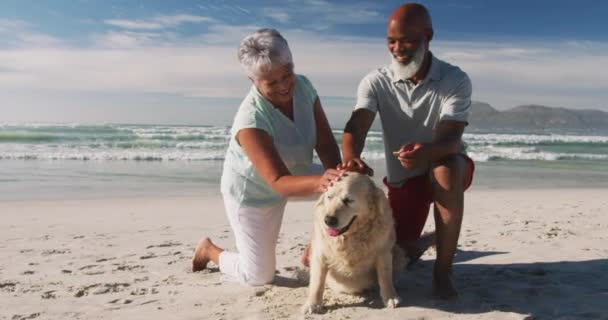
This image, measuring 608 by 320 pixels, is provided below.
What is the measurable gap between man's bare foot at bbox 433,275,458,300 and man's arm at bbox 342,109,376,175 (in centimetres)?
96

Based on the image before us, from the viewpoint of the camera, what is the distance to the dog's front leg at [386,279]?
344 cm

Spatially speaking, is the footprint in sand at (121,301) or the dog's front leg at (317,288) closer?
the dog's front leg at (317,288)

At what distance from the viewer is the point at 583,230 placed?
6270mm

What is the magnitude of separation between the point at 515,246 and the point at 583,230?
1369 mm

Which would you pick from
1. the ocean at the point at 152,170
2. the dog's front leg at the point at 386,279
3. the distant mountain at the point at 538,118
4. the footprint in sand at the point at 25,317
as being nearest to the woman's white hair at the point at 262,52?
the dog's front leg at the point at 386,279

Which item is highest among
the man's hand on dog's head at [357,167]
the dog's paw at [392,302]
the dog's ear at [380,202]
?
the man's hand on dog's head at [357,167]

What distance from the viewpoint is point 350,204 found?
10.3 feet

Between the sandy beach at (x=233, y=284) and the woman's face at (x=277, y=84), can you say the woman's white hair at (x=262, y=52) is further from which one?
the sandy beach at (x=233, y=284)

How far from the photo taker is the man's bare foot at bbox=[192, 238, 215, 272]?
185 inches

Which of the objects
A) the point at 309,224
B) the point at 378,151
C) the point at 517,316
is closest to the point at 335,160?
the point at 517,316

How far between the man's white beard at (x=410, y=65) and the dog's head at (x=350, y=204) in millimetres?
951

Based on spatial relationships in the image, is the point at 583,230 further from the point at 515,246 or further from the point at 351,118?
the point at 351,118

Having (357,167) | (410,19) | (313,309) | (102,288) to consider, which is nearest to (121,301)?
(102,288)

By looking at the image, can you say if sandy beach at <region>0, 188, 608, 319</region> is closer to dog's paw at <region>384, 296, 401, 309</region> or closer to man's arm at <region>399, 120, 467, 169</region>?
dog's paw at <region>384, 296, 401, 309</region>
